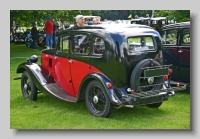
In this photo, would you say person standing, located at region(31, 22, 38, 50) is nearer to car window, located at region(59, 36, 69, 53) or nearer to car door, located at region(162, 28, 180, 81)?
car window, located at region(59, 36, 69, 53)

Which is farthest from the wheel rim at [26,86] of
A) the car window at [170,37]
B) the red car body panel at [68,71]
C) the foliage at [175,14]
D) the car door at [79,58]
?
the car window at [170,37]

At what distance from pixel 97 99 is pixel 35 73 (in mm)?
1857

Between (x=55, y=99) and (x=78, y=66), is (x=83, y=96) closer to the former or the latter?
(x=78, y=66)

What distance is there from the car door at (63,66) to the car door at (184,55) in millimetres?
2739

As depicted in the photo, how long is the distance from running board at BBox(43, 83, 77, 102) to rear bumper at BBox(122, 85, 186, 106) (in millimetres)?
1267

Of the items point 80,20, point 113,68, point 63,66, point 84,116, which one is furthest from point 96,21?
point 84,116

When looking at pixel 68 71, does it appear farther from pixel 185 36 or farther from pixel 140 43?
pixel 185 36

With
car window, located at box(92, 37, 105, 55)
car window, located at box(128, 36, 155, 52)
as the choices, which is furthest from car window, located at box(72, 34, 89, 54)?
car window, located at box(128, 36, 155, 52)

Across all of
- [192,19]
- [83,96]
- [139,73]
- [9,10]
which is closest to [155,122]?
[139,73]

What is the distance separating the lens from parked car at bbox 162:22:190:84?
910cm

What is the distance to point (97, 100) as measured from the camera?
285 inches

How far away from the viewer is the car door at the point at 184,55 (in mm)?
9086

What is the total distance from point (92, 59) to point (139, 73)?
0.95 metres

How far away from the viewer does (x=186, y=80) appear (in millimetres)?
9195
